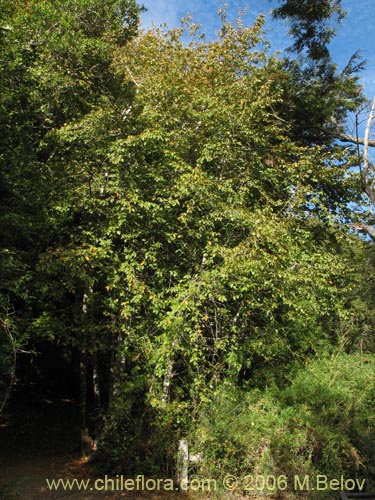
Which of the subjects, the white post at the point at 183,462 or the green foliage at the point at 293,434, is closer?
the green foliage at the point at 293,434

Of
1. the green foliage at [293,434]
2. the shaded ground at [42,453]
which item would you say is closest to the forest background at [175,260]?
the green foliage at [293,434]

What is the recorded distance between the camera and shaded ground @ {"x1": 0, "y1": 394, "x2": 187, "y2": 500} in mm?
5574

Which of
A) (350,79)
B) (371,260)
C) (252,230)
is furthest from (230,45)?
(371,260)

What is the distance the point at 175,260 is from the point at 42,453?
4.68 m

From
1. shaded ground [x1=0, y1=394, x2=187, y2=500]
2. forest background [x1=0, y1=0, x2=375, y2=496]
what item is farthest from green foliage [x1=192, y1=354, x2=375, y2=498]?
shaded ground [x1=0, y1=394, x2=187, y2=500]

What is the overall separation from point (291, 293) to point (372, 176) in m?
3.50

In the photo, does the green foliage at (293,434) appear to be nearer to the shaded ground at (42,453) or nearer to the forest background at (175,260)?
the forest background at (175,260)

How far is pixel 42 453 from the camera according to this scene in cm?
789

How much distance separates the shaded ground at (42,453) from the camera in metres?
5.57

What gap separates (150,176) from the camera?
260 inches

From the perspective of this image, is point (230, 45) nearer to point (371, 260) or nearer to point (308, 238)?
point (308, 238)

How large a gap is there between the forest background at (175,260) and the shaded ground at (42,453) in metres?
0.49

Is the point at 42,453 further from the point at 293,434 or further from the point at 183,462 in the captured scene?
the point at 293,434

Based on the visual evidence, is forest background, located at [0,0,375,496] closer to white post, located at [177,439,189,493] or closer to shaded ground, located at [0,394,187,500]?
white post, located at [177,439,189,493]
